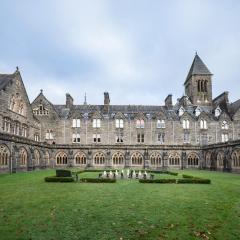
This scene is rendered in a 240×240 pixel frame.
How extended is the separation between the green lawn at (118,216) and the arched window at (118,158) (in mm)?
38771

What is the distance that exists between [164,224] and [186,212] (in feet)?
8.24

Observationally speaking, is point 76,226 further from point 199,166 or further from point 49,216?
point 199,166

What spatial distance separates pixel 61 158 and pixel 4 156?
19999 millimetres

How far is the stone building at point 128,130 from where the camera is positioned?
49.1 m

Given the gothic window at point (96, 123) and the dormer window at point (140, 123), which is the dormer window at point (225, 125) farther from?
the gothic window at point (96, 123)

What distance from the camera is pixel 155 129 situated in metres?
64.4

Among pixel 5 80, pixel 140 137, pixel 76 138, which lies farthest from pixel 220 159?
pixel 5 80

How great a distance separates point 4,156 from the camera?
38094 mm

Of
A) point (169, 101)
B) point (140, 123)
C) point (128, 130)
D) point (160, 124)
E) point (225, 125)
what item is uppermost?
point (169, 101)

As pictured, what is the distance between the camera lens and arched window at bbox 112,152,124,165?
5769 cm

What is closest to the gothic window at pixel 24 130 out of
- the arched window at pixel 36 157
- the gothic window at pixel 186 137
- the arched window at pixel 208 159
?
the arched window at pixel 36 157

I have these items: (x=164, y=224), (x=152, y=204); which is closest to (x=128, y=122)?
(x=152, y=204)

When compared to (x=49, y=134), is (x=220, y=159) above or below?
below

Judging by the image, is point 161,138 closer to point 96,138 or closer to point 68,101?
point 96,138
